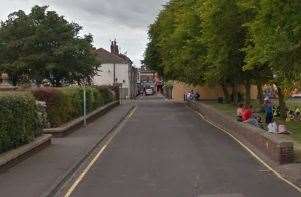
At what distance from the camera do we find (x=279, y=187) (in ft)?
53.1

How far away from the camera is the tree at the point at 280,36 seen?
79.8 ft

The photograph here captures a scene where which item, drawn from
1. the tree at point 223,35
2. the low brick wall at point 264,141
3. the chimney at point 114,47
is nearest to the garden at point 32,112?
the low brick wall at point 264,141

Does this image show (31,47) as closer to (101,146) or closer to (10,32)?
(10,32)

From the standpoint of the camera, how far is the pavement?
15703 millimetres

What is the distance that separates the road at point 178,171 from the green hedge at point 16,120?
2603 millimetres

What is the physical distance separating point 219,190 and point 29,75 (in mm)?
64182

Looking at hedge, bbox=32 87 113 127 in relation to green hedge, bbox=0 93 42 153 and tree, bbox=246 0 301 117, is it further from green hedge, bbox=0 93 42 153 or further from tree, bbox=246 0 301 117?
tree, bbox=246 0 301 117

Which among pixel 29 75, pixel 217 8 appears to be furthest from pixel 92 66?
pixel 217 8

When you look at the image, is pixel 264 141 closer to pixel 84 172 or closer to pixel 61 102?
pixel 84 172

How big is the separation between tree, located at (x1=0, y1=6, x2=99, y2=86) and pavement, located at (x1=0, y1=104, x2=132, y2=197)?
45154mm

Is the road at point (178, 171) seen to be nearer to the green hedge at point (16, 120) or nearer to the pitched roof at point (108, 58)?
the green hedge at point (16, 120)

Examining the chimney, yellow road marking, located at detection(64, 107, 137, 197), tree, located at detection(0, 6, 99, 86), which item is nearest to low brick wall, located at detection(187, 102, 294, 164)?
yellow road marking, located at detection(64, 107, 137, 197)

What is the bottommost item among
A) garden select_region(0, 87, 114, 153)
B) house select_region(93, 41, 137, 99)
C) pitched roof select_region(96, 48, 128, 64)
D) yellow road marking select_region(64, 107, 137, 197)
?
yellow road marking select_region(64, 107, 137, 197)

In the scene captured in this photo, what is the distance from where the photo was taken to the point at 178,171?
19.5 metres
